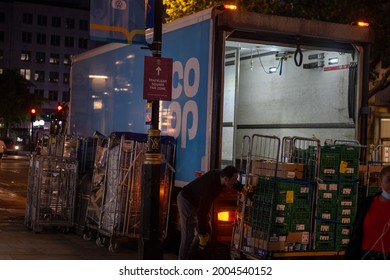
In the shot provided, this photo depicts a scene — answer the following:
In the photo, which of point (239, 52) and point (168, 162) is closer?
point (168, 162)

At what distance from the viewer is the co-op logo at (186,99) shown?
32.3ft

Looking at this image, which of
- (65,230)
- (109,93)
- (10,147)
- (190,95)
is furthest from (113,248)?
(10,147)

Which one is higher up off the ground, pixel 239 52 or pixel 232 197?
pixel 239 52

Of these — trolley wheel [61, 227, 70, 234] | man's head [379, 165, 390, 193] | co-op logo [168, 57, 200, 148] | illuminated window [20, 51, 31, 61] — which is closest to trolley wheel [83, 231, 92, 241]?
trolley wheel [61, 227, 70, 234]

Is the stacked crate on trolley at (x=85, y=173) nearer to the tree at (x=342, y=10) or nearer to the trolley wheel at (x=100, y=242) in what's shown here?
the trolley wheel at (x=100, y=242)

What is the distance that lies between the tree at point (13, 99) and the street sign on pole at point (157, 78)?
201 ft

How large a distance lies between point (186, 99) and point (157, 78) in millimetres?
941

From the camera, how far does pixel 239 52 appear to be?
40.8 ft

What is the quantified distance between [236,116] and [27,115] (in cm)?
6224

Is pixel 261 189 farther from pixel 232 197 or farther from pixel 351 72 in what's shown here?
pixel 351 72

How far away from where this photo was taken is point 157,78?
9.27 metres

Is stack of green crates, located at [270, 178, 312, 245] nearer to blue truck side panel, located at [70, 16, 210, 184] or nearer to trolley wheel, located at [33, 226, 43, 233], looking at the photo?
blue truck side panel, located at [70, 16, 210, 184]

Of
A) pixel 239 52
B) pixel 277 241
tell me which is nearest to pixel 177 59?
pixel 239 52

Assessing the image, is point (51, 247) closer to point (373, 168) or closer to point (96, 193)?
point (96, 193)
